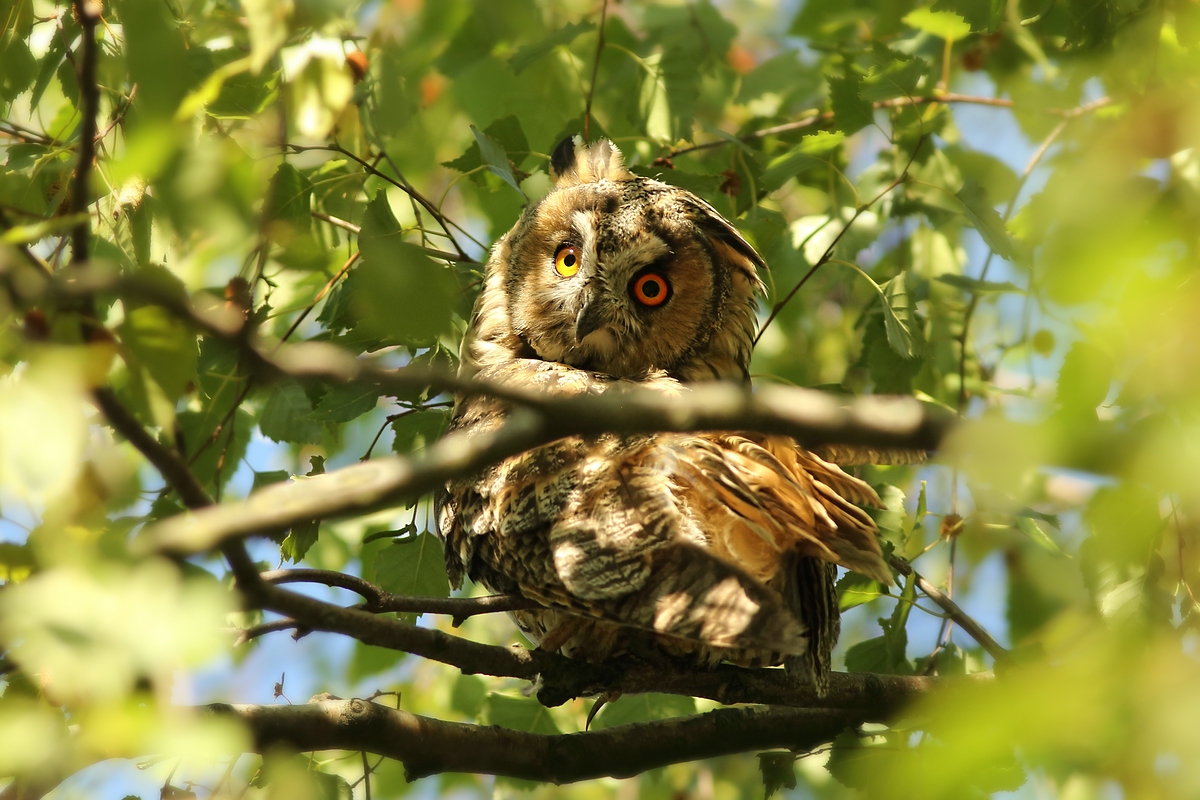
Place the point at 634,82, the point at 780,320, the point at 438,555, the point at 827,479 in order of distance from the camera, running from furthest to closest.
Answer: the point at 780,320
the point at 634,82
the point at 438,555
the point at 827,479

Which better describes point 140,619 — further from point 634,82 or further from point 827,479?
point 634,82

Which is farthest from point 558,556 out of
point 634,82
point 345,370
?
point 634,82

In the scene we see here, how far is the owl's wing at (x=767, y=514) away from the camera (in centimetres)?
180

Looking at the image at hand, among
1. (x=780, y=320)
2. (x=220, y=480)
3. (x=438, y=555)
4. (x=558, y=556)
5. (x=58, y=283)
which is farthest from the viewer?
(x=780, y=320)

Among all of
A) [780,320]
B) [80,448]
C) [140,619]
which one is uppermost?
[780,320]

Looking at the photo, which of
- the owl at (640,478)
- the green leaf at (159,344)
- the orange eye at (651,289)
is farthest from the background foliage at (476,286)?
the orange eye at (651,289)

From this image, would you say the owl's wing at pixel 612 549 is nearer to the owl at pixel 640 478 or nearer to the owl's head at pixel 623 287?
the owl at pixel 640 478

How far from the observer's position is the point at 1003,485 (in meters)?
A: 0.87

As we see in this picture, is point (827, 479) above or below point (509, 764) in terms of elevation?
above

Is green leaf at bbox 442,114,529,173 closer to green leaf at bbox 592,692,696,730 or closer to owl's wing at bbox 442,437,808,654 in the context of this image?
owl's wing at bbox 442,437,808,654

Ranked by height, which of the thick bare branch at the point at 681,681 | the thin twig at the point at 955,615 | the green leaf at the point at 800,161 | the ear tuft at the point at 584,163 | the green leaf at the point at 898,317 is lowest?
the thick bare branch at the point at 681,681

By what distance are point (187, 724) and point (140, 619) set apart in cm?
14

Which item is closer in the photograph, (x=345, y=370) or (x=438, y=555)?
(x=345, y=370)

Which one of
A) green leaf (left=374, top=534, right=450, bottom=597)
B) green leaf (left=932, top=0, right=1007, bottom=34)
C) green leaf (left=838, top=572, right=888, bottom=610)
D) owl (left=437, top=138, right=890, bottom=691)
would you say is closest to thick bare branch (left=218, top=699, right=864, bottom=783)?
owl (left=437, top=138, right=890, bottom=691)
